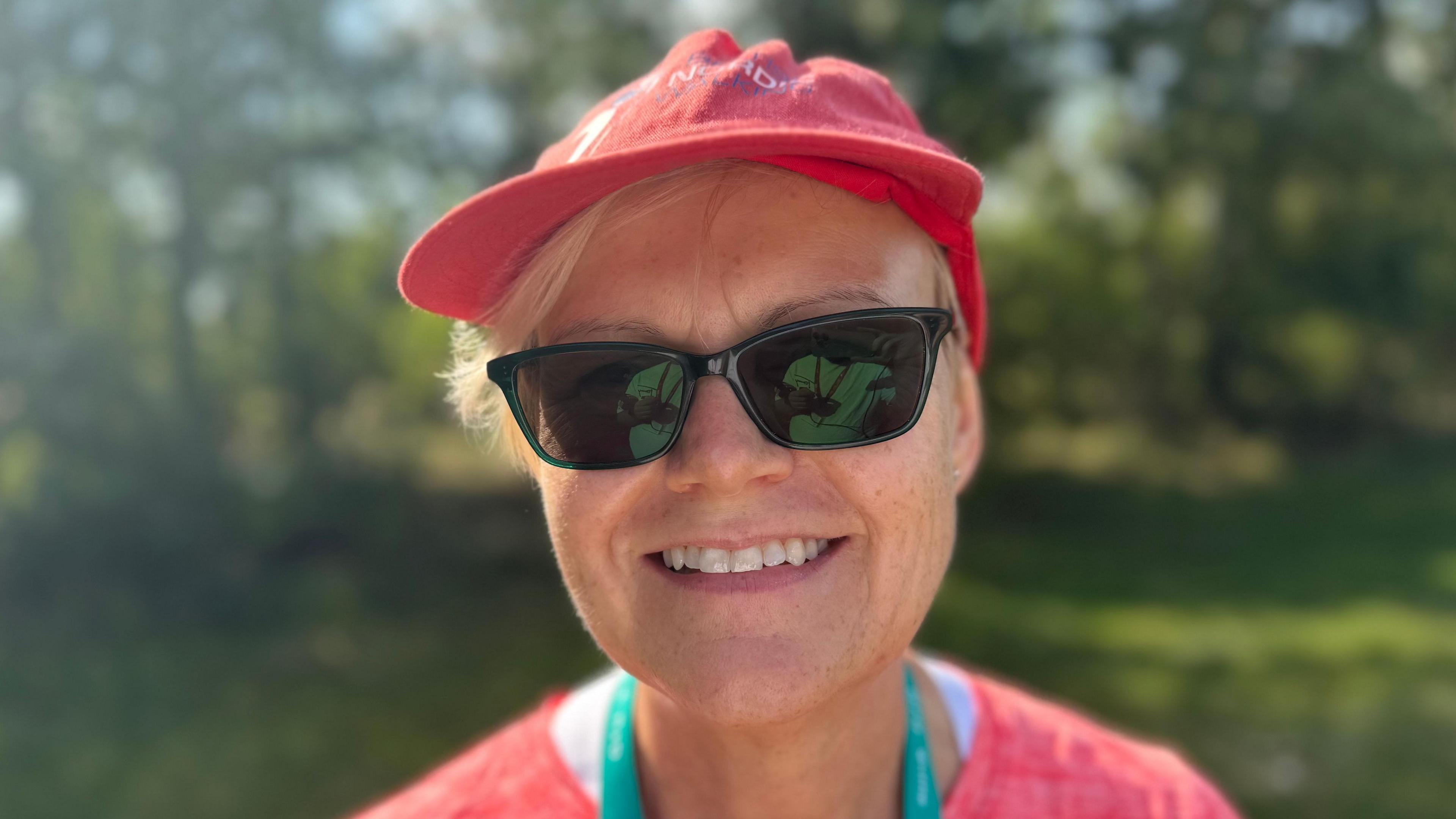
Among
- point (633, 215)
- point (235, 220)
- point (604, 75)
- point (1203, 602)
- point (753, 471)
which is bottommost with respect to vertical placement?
point (1203, 602)

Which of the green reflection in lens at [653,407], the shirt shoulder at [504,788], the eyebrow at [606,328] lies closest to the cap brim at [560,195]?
the eyebrow at [606,328]

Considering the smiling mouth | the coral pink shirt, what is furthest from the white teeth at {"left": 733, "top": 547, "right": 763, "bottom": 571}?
the coral pink shirt

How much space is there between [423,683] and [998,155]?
6383mm

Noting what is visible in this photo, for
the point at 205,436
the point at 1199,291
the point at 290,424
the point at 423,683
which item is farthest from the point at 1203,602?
the point at 205,436

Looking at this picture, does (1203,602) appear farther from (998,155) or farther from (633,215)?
(633,215)

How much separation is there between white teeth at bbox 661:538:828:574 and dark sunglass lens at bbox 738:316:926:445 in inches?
5.9

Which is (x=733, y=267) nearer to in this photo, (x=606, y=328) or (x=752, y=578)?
(x=606, y=328)

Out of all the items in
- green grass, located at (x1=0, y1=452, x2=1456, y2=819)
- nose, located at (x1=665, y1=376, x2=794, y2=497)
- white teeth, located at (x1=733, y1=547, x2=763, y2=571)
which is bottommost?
green grass, located at (x1=0, y1=452, x2=1456, y2=819)

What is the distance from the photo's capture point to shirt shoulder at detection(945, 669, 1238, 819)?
63.6 inches

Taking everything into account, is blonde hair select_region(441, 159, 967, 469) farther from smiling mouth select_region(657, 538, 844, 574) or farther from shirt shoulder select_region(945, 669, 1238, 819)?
shirt shoulder select_region(945, 669, 1238, 819)

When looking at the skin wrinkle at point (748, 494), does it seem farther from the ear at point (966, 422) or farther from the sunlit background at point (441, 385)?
the sunlit background at point (441, 385)

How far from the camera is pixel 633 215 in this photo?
138 cm

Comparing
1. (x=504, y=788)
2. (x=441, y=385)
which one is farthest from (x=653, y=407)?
(x=441, y=385)

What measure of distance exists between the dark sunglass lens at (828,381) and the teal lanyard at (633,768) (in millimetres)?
584
